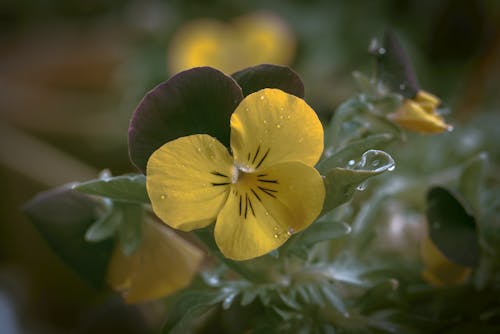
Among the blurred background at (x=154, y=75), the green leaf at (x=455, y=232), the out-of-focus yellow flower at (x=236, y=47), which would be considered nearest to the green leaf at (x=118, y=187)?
the green leaf at (x=455, y=232)

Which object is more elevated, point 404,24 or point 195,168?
point 195,168

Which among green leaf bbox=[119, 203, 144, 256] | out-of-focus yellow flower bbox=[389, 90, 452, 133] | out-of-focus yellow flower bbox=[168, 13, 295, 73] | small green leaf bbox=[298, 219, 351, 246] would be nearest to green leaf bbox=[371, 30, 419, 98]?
out-of-focus yellow flower bbox=[389, 90, 452, 133]

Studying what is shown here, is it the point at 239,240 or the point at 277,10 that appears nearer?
the point at 239,240

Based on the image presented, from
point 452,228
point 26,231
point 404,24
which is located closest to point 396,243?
point 452,228

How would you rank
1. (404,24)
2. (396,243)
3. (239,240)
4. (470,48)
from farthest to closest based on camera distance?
(404,24)
(470,48)
(396,243)
(239,240)

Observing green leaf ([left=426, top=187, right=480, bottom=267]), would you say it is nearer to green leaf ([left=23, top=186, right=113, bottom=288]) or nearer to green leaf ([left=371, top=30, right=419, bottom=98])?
green leaf ([left=371, top=30, right=419, bottom=98])

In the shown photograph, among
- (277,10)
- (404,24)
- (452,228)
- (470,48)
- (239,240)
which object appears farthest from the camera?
(277,10)

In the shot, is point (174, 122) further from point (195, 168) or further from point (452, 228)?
point (452, 228)

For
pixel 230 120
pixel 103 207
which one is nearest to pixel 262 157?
pixel 230 120

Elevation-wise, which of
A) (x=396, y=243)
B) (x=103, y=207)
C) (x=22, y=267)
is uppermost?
(x=103, y=207)
